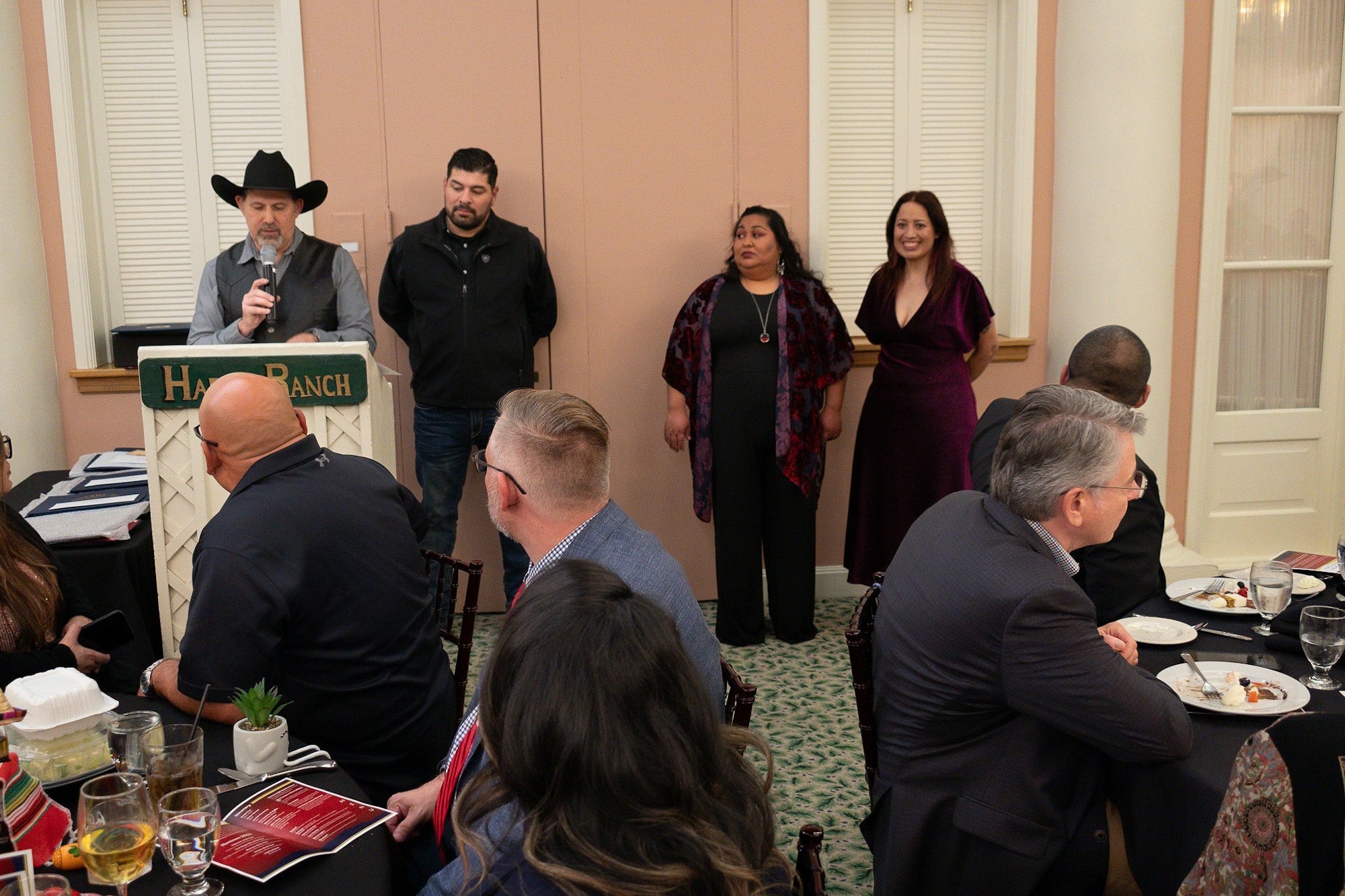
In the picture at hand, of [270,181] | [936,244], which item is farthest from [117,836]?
[936,244]

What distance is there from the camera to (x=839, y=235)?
5.24 metres

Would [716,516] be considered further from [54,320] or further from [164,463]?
[54,320]

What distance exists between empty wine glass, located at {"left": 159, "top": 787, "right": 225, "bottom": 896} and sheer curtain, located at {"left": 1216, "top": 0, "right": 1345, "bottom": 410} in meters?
5.14

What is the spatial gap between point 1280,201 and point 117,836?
5515 mm

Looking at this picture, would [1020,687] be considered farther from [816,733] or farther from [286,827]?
[816,733]

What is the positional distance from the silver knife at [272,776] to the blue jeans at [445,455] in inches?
113

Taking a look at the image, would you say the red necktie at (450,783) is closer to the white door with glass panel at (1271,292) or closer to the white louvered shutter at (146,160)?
the white louvered shutter at (146,160)

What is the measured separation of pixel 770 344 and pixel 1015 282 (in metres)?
1.40

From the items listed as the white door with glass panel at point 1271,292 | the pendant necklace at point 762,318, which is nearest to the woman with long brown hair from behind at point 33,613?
the pendant necklace at point 762,318

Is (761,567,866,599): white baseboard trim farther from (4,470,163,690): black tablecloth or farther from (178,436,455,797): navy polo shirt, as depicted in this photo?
(178,436,455,797): navy polo shirt

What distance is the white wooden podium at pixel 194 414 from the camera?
3.17m

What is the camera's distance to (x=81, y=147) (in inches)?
185

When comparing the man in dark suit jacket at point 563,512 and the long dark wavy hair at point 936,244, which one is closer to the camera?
the man in dark suit jacket at point 563,512

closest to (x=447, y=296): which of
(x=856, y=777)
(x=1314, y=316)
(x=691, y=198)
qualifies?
(x=691, y=198)
